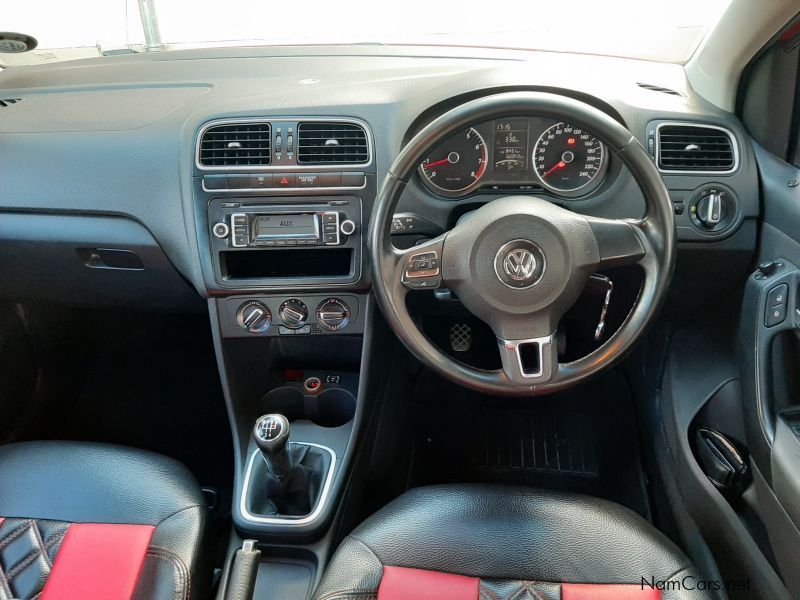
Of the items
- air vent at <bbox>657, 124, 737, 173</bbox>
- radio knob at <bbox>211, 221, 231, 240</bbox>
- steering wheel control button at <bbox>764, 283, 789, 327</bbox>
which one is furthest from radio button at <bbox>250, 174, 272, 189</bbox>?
steering wheel control button at <bbox>764, 283, 789, 327</bbox>

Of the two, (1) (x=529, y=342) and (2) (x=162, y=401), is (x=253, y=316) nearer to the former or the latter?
(1) (x=529, y=342)

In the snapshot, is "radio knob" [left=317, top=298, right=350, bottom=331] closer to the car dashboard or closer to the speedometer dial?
the car dashboard

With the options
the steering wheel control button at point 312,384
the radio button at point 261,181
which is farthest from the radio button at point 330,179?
the steering wheel control button at point 312,384

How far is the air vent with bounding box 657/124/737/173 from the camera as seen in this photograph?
1.43m

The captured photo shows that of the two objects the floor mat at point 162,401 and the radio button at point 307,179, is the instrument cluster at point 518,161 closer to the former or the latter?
the radio button at point 307,179

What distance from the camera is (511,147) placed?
1396 mm

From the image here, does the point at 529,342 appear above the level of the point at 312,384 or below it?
above

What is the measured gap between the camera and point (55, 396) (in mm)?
2068

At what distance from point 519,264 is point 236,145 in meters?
0.69

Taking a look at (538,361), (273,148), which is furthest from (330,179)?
(538,361)

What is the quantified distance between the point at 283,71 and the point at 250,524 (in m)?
1.13

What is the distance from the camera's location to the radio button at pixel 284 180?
137 cm

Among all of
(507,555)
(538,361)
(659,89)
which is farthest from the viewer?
(659,89)

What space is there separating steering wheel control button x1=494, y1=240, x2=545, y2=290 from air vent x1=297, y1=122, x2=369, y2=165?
0.43 m
